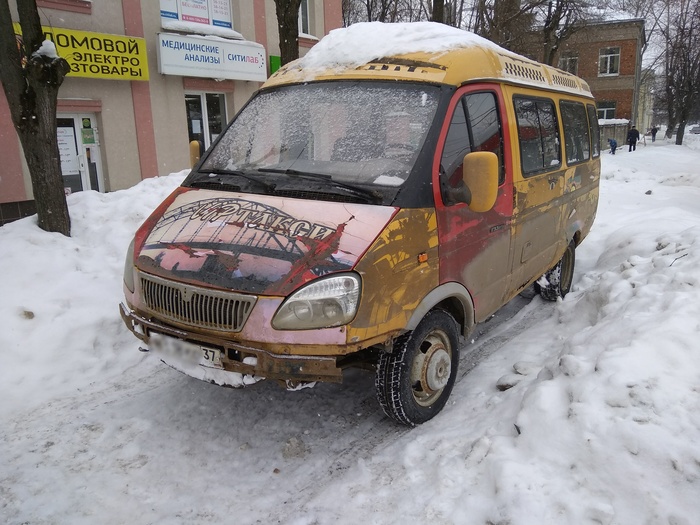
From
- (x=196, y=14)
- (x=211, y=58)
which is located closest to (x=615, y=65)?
(x=196, y=14)

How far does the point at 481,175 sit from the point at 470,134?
628 millimetres

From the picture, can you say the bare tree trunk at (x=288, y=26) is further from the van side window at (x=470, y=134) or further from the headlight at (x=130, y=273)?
the headlight at (x=130, y=273)

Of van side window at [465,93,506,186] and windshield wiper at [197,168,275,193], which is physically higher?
van side window at [465,93,506,186]

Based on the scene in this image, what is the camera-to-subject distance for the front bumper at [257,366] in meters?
2.95

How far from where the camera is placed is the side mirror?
3311 millimetres

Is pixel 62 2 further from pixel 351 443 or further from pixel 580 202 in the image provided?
pixel 351 443

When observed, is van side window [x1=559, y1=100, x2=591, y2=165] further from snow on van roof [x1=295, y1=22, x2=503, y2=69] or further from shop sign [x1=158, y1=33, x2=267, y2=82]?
shop sign [x1=158, y1=33, x2=267, y2=82]

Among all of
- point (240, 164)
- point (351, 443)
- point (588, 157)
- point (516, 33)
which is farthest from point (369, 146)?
point (516, 33)

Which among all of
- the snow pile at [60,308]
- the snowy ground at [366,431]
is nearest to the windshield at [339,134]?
the snowy ground at [366,431]

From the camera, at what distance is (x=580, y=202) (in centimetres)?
626

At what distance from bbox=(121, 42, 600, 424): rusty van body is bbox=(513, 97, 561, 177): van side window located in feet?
0.10

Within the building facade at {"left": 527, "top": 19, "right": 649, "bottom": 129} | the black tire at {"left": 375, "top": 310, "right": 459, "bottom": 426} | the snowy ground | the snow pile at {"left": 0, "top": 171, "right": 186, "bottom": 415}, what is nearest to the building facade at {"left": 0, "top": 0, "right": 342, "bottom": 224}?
the snow pile at {"left": 0, "top": 171, "right": 186, "bottom": 415}

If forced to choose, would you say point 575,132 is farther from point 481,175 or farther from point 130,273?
point 130,273

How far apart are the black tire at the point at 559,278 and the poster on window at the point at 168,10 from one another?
35.4 ft
